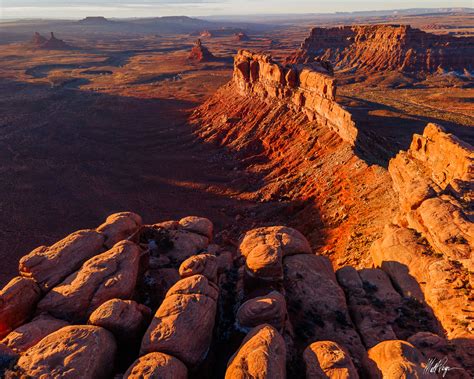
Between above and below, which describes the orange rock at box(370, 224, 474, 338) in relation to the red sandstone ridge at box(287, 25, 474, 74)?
below

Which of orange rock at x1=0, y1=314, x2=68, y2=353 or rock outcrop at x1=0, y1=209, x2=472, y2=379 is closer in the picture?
rock outcrop at x1=0, y1=209, x2=472, y2=379

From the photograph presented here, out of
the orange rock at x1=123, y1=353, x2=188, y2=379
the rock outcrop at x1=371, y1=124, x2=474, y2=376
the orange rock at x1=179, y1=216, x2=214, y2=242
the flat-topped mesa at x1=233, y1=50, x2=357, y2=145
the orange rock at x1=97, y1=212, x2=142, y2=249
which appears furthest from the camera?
the flat-topped mesa at x1=233, y1=50, x2=357, y2=145

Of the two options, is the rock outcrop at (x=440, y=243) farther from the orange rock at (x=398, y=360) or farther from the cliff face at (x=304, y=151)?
the cliff face at (x=304, y=151)

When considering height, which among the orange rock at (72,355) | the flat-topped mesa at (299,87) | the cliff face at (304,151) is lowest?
the cliff face at (304,151)

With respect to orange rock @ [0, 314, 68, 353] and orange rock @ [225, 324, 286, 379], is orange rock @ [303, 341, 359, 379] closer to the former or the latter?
orange rock @ [225, 324, 286, 379]

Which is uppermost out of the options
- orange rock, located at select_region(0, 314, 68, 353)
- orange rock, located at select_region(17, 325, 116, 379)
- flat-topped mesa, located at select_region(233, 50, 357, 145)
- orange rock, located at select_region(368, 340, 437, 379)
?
flat-topped mesa, located at select_region(233, 50, 357, 145)

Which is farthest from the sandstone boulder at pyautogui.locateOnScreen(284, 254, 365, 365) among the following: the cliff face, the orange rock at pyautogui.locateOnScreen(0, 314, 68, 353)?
the orange rock at pyautogui.locateOnScreen(0, 314, 68, 353)

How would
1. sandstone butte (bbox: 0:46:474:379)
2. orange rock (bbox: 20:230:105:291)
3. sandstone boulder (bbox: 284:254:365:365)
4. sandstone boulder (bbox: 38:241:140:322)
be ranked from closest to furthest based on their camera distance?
sandstone butte (bbox: 0:46:474:379) → sandstone boulder (bbox: 38:241:140:322) → sandstone boulder (bbox: 284:254:365:365) → orange rock (bbox: 20:230:105:291)

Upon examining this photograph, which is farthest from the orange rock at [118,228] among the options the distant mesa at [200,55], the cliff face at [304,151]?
the distant mesa at [200,55]
